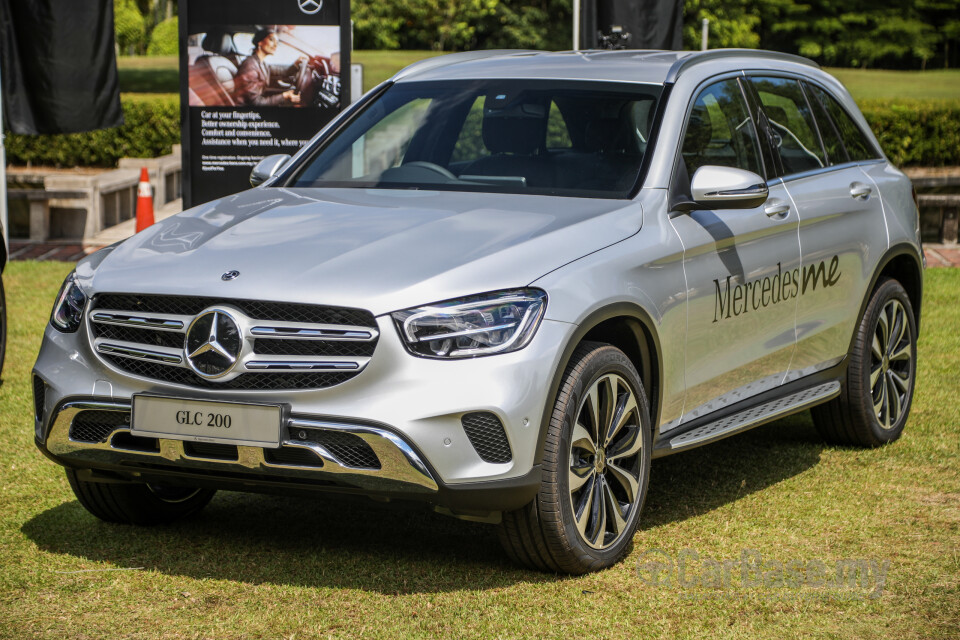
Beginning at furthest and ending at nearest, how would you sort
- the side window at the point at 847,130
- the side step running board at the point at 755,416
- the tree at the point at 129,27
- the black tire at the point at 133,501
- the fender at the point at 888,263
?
the tree at the point at 129,27
the side window at the point at 847,130
the fender at the point at 888,263
the side step running board at the point at 755,416
the black tire at the point at 133,501

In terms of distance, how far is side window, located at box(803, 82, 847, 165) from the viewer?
21.3ft

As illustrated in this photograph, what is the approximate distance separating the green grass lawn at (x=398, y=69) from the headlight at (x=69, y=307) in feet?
109

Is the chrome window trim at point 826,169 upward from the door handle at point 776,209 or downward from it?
upward

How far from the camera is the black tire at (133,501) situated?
5105mm

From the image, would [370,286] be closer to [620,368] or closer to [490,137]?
[620,368]

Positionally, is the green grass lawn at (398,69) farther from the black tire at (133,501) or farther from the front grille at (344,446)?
the front grille at (344,446)

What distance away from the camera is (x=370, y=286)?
13.6 ft

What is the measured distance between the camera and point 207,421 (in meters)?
4.23

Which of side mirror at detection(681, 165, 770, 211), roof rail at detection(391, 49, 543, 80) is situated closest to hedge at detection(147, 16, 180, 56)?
roof rail at detection(391, 49, 543, 80)

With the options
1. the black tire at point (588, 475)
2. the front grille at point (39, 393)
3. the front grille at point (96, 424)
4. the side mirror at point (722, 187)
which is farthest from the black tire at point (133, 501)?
the side mirror at point (722, 187)

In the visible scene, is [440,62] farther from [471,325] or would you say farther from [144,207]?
[144,207]

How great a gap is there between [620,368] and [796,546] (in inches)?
42.6

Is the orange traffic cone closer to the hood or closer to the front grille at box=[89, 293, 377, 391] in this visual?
the hood

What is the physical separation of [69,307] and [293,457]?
1062 mm
